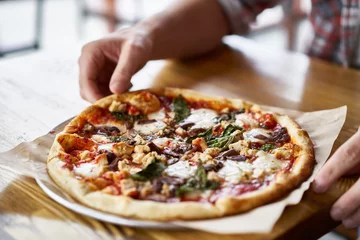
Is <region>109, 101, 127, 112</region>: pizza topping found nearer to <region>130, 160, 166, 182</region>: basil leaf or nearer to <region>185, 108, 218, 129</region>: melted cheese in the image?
<region>185, 108, 218, 129</region>: melted cheese

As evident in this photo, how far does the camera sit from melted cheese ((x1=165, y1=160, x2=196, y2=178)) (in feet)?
4.07

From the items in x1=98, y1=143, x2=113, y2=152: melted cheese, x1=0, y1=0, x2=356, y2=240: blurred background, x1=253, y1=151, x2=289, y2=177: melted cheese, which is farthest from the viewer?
x1=0, y1=0, x2=356, y2=240: blurred background

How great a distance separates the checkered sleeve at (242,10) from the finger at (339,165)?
108cm

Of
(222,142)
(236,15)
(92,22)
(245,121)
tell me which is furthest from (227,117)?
(92,22)

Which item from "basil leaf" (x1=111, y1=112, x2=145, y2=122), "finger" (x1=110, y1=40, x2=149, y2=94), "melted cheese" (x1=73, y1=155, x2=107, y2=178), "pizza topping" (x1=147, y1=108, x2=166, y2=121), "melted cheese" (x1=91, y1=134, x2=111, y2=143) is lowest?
"melted cheese" (x1=91, y1=134, x2=111, y2=143)

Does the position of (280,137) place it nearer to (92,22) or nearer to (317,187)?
(317,187)

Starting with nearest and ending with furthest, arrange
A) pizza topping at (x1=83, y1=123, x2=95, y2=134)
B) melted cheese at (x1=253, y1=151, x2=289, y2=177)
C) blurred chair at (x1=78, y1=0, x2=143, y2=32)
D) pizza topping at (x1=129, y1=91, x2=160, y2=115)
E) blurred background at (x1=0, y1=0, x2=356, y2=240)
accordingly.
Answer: melted cheese at (x1=253, y1=151, x2=289, y2=177), pizza topping at (x1=83, y1=123, x2=95, y2=134), pizza topping at (x1=129, y1=91, x2=160, y2=115), blurred background at (x1=0, y1=0, x2=356, y2=240), blurred chair at (x1=78, y1=0, x2=143, y2=32)

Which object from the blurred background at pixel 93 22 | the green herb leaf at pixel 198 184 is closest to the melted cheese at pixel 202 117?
the green herb leaf at pixel 198 184

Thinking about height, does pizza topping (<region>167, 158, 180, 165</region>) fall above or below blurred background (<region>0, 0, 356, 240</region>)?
above

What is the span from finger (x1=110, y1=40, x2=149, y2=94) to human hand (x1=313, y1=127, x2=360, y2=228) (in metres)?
0.71

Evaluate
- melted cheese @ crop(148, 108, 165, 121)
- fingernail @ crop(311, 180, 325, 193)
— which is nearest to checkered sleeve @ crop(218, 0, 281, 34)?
melted cheese @ crop(148, 108, 165, 121)

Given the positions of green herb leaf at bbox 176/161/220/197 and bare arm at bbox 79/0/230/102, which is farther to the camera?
bare arm at bbox 79/0/230/102

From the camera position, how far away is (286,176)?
1.20 m

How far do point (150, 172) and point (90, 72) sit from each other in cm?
60
